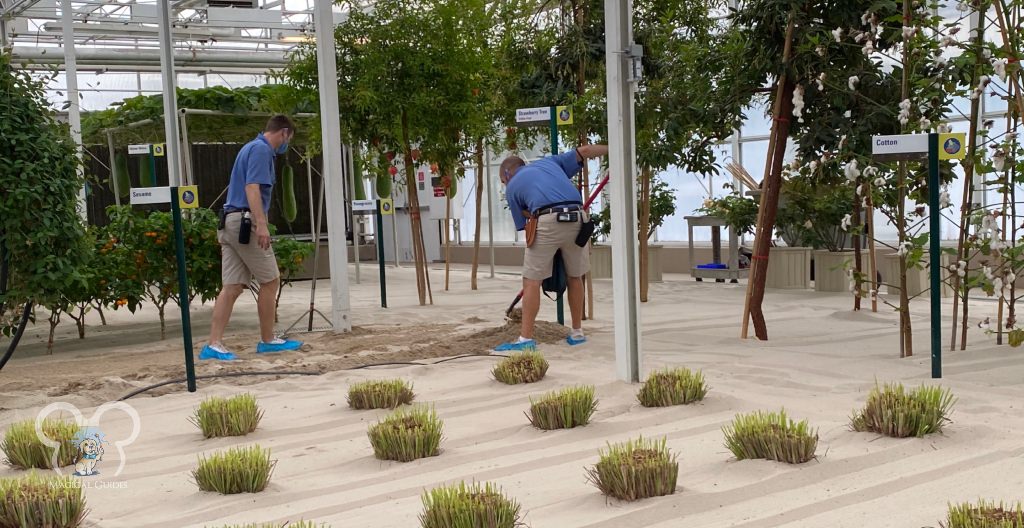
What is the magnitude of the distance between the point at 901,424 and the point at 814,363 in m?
2.00

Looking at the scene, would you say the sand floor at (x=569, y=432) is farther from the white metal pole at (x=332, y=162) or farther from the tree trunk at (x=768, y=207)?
the white metal pole at (x=332, y=162)

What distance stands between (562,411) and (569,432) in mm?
88

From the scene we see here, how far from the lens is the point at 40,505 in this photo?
3.24 m

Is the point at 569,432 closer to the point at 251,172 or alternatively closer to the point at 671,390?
the point at 671,390

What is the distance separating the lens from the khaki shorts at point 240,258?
671 centimetres

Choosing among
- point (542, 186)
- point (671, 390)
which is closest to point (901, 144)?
point (671, 390)

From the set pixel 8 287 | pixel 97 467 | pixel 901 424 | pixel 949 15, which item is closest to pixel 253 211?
pixel 8 287

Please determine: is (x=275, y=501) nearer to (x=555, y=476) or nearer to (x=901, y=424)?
(x=555, y=476)

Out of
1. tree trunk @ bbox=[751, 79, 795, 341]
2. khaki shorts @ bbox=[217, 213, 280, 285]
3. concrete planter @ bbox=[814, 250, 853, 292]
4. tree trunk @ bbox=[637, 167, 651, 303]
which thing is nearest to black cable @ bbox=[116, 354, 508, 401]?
khaki shorts @ bbox=[217, 213, 280, 285]

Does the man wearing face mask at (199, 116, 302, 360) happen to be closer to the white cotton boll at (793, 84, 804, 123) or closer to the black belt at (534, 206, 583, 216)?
the black belt at (534, 206, 583, 216)

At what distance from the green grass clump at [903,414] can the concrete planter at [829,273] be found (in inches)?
260

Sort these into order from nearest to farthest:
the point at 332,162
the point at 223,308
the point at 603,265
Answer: the point at 223,308 < the point at 332,162 < the point at 603,265

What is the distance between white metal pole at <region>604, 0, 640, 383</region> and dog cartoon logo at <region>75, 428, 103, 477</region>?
Answer: 239 cm

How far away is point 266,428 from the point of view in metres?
4.71
